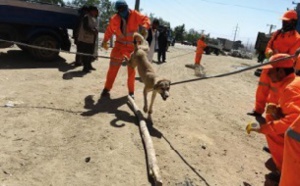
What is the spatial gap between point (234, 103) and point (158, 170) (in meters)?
5.00

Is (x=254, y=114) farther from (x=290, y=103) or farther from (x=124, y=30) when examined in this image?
(x=290, y=103)

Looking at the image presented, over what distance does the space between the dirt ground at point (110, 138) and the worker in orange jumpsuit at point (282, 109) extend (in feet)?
2.03

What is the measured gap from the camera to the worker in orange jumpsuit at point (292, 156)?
2.70 m

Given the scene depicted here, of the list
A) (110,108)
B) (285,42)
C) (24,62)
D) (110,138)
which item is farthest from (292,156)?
(24,62)

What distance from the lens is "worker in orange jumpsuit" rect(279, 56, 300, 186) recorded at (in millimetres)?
2703

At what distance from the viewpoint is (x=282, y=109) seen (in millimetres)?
3557

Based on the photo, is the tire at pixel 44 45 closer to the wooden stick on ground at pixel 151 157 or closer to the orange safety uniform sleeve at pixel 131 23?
the orange safety uniform sleeve at pixel 131 23

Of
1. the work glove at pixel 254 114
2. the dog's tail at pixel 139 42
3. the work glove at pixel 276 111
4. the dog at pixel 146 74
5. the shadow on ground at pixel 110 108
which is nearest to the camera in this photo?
the work glove at pixel 276 111

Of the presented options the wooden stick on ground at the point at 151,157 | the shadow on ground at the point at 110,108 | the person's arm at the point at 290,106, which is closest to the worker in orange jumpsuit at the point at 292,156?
the person's arm at the point at 290,106

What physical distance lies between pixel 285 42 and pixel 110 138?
4.48m

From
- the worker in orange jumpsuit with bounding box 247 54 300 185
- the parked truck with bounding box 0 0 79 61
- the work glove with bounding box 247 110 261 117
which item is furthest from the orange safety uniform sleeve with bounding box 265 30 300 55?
the parked truck with bounding box 0 0 79 61

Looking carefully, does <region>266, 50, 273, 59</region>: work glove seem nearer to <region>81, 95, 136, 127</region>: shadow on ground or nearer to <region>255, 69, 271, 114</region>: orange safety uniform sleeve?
<region>255, 69, 271, 114</region>: orange safety uniform sleeve

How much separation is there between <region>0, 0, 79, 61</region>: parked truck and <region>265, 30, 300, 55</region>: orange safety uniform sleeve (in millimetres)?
6346

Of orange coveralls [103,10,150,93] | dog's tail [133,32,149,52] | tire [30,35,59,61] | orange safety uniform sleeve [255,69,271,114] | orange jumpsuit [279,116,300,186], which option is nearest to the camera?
orange jumpsuit [279,116,300,186]
